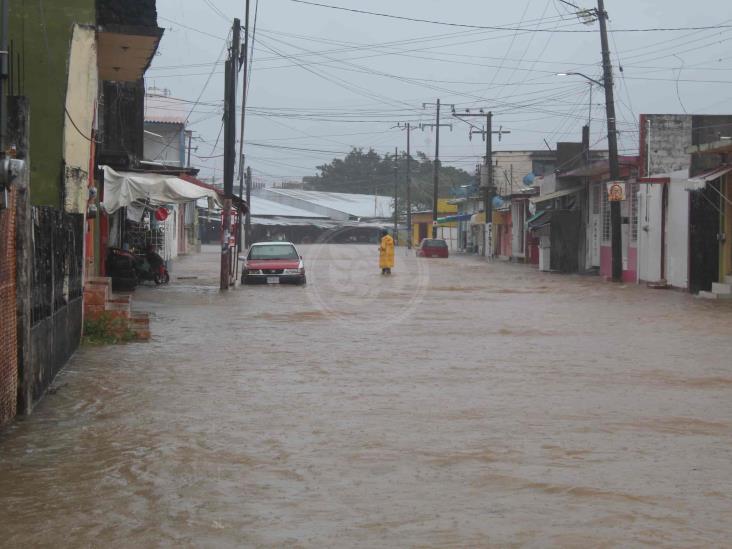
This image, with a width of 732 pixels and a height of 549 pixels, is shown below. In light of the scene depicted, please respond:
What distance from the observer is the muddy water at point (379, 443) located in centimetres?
611

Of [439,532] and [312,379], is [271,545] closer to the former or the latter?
[439,532]

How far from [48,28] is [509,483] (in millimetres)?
11808

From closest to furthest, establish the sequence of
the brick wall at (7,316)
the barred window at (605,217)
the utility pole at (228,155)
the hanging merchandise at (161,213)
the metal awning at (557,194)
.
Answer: the brick wall at (7,316) → the utility pole at (228,155) → the hanging merchandise at (161,213) → the barred window at (605,217) → the metal awning at (557,194)

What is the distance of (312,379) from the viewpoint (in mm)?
12289

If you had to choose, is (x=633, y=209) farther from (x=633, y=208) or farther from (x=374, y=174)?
(x=374, y=174)

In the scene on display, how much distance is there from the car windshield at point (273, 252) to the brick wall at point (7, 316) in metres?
23.1

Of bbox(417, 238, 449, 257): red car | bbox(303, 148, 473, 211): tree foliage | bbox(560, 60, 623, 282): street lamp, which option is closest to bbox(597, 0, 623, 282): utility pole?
bbox(560, 60, 623, 282): street lamp

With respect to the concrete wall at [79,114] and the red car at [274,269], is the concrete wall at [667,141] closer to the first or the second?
the red car at [274,269]

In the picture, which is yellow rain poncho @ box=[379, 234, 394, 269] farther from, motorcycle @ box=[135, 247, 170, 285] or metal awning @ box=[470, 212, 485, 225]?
metal awning @ box=[470, 212, 485, 225]

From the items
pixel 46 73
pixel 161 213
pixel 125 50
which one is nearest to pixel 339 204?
pixel 161 213

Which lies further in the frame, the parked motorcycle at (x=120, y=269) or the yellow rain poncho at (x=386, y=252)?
the yellow rain poncho at (x=386, y=252)

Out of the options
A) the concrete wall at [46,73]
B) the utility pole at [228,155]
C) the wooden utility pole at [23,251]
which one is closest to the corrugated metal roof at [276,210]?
the utility pole at [228,155]

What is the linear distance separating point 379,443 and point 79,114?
30.7 feet

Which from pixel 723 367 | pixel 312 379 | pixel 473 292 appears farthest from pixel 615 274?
pixel 312 379
